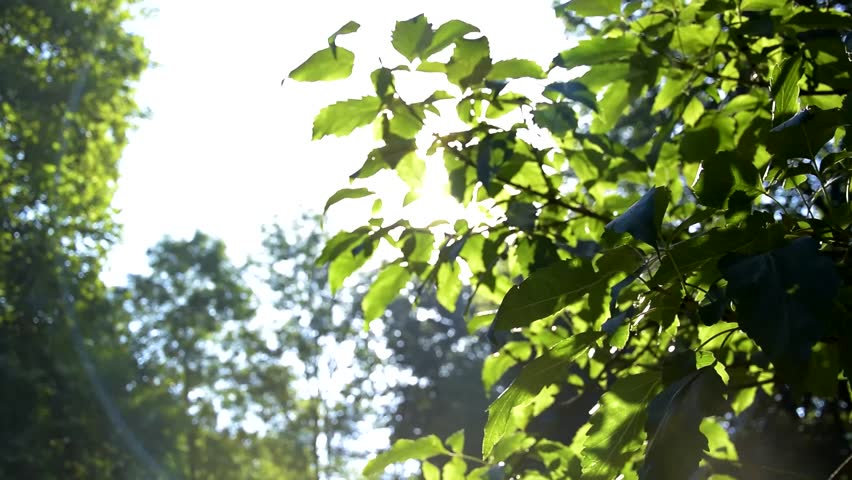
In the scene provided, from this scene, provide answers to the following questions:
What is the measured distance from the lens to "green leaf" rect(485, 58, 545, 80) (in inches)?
67.1

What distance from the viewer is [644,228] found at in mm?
955

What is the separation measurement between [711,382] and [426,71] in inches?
34.9

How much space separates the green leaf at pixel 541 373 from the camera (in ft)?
3.99

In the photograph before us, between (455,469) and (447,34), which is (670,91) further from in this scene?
(455,469)

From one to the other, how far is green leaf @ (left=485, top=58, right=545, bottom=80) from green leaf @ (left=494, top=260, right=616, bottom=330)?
2.07ft

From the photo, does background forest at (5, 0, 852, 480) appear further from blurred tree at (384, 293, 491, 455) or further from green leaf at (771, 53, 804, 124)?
blurred tree at (384, 293, 491, 455)

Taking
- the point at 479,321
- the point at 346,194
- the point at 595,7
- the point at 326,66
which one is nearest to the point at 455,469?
the point at 479,321

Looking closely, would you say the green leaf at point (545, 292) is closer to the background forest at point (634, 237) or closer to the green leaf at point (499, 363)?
the background forest at point (634, 237)

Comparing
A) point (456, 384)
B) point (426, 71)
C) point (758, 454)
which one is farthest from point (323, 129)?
point (456, 384)

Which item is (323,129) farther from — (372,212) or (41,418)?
(41,418)

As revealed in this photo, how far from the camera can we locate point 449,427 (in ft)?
94.8

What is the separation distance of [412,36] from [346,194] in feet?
1.43

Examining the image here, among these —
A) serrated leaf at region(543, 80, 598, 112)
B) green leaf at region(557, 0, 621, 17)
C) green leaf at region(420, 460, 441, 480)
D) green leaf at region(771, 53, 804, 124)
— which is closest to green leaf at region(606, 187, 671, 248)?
green leaf at region(771, 53, 804, 124)

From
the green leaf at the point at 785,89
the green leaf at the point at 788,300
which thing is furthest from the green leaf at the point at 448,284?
the green leaf at the point at 788,300
